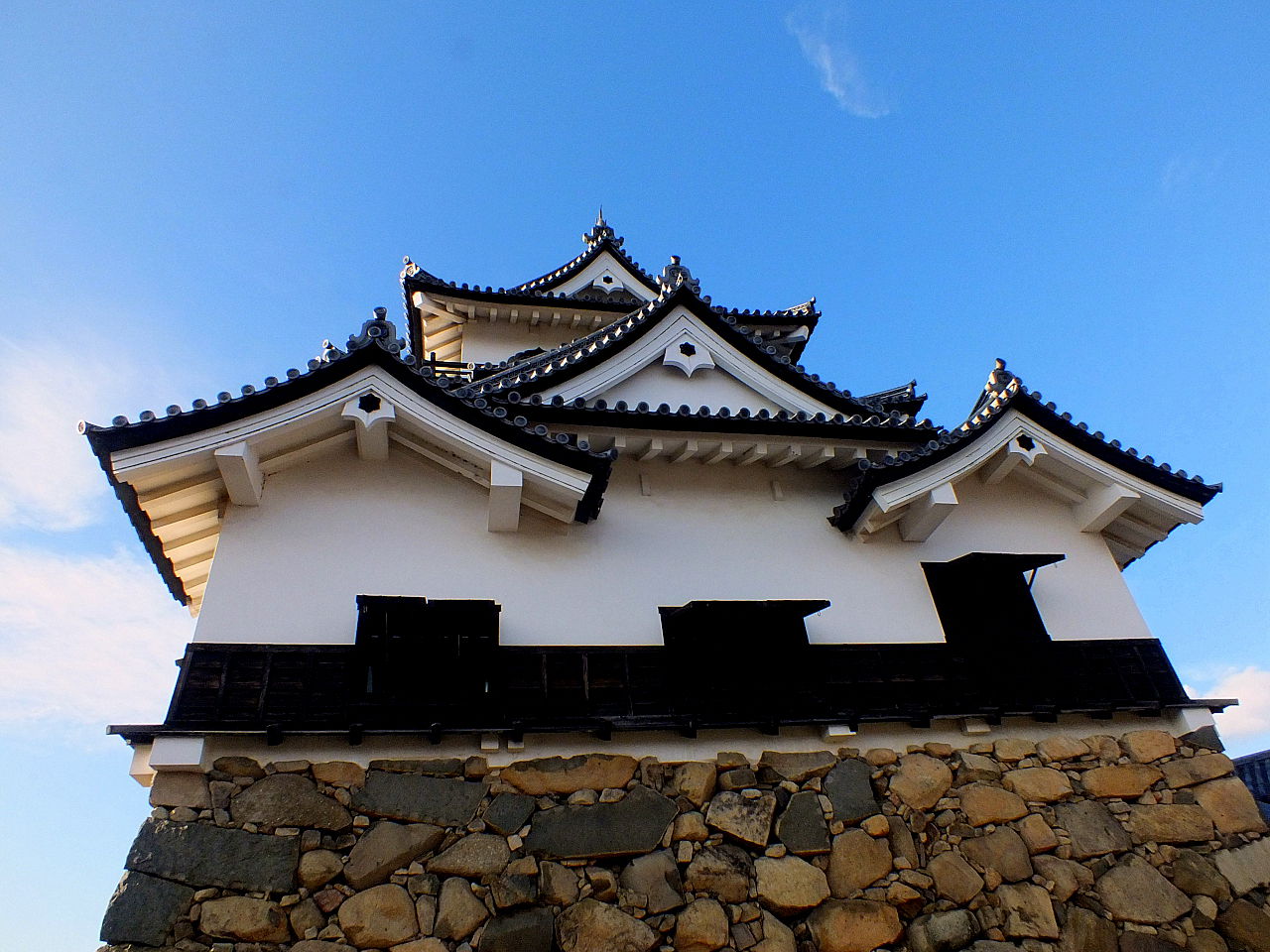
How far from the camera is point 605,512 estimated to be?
22.5 feet

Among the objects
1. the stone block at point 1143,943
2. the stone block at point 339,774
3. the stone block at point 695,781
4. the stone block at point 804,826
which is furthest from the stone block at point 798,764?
the stone block at point 339,774

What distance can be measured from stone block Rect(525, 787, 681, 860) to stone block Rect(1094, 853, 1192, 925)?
10.6ft

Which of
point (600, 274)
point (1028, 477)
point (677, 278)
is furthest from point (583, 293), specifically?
point (1028, 477)

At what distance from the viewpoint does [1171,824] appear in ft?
19.2

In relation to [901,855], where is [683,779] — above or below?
above

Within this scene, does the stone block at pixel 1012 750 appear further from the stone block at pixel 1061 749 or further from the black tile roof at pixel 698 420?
the black tile roof at pixel 698 420

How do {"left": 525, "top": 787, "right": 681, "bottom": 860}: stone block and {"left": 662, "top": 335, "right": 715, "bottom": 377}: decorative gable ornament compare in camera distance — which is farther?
{"left": 662, "top": 335, "right": 715, "bottom": 377}: decorative gable ornament

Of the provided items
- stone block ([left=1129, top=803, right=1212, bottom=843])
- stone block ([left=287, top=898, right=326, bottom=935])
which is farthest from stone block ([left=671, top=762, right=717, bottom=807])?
stone block ([left=1129, top=803, right=1212, bottom=843])

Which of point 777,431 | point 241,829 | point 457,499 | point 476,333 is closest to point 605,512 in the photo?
point 457,499

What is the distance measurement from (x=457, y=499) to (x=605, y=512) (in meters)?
1.32

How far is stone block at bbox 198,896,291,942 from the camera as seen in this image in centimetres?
423

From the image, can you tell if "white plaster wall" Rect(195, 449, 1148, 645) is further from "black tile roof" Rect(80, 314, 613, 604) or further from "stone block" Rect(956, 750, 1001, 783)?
"stone block" Rect(956, 750, 1001, 783)

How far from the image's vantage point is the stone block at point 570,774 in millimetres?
5113

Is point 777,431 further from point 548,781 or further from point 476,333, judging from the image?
point 476,333
